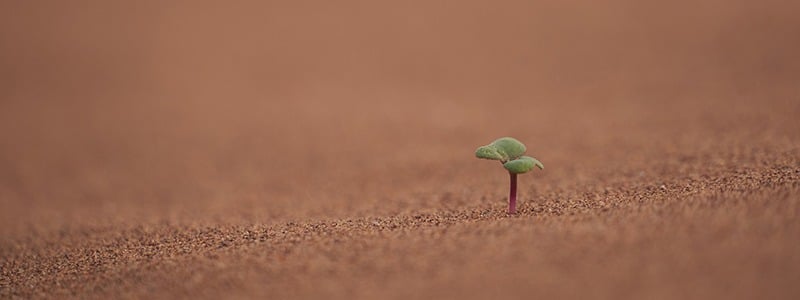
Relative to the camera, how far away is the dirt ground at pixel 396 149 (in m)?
2.03

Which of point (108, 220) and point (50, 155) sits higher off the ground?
point (50, 155)

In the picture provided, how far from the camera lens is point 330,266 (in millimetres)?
2131

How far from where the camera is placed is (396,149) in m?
5.09

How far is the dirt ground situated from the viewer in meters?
2.03

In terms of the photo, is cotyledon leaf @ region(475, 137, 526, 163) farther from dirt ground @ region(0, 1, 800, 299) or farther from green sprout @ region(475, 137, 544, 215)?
dirt ground @ region(0, 1, 800, 299)

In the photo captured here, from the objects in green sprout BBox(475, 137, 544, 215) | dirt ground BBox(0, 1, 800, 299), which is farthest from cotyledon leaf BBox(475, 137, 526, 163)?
dirt ground BBox(0, 1, 800, 299)

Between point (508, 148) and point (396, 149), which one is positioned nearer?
point (508, 148)

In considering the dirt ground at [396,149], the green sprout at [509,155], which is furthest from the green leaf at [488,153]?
the dirt ground at [396,149]

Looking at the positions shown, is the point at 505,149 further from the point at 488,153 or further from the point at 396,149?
the point at 396,149

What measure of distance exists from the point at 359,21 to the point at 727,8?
4.56 m

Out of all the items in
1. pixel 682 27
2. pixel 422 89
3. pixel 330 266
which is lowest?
pixel 330 266

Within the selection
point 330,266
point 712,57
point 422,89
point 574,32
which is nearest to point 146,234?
point 330,266

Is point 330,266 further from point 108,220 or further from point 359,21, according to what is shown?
point 359,21

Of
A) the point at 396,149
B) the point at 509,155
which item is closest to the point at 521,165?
the point at 509,155
